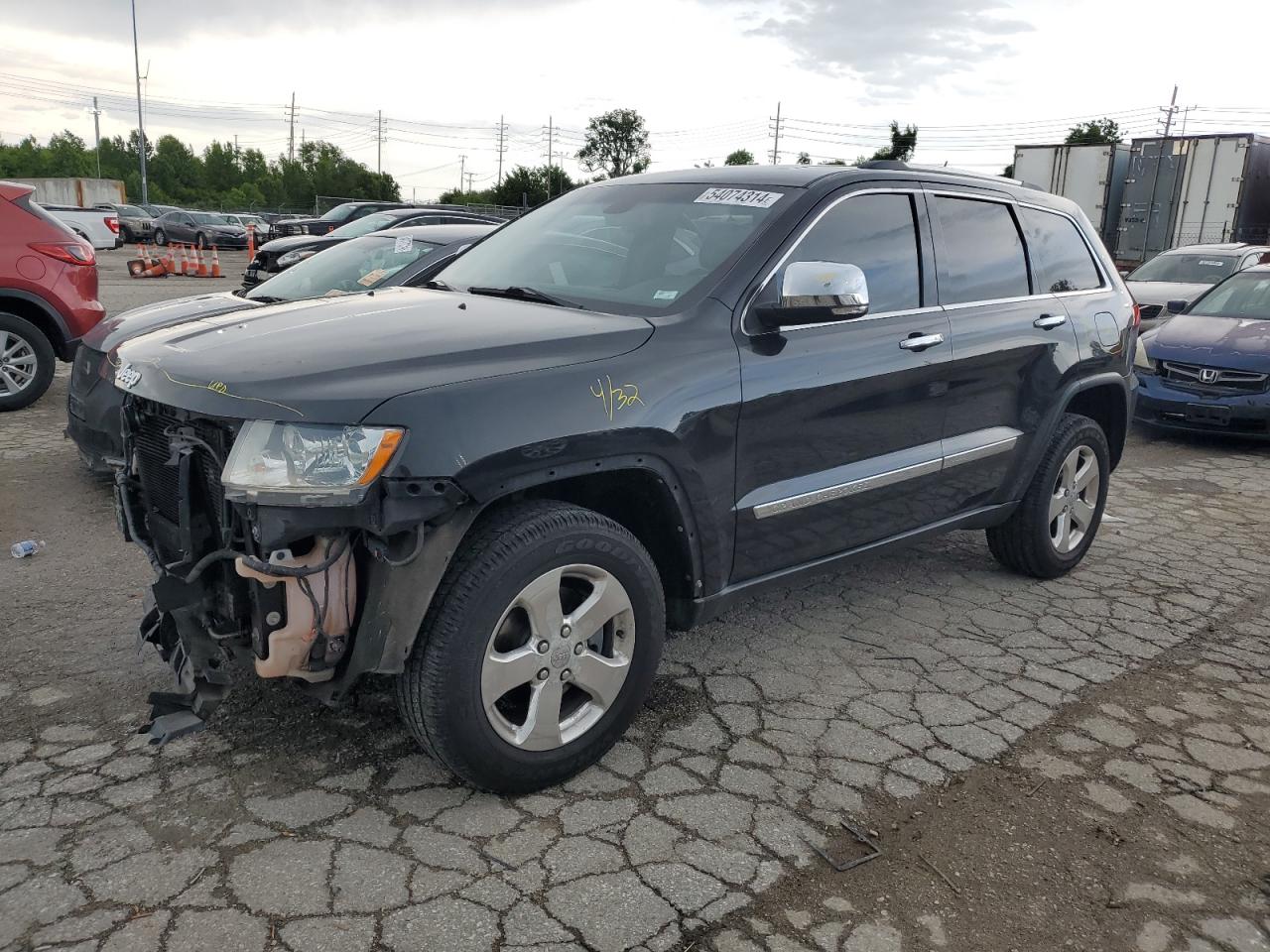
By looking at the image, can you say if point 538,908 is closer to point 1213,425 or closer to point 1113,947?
point 1113,947

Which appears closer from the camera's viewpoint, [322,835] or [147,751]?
[322,835]

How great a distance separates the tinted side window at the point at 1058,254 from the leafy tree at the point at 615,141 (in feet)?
250

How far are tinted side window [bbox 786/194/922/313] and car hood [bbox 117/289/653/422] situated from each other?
2.89ft

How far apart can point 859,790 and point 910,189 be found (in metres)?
2.34

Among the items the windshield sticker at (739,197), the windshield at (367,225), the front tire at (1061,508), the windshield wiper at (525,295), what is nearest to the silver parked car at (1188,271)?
the front tire at (1061,508)

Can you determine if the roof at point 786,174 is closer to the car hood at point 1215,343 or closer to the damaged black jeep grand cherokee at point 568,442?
the damaged black jeep grand cherokee at point 568,442

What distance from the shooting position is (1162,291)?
11625mm

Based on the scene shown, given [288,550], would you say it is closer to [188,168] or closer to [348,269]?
[348,269]

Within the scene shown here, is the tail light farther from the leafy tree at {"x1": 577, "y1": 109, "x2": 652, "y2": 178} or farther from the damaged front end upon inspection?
the leafy tree at {"x1": 577, "y1": 109, "x2": 652, "y2": 178}

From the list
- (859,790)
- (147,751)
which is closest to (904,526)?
(859,790)

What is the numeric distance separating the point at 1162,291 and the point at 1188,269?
1.11 metres

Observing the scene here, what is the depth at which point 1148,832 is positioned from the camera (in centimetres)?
287

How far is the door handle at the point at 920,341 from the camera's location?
12.3 feet

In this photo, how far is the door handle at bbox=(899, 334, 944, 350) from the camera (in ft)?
12.3
